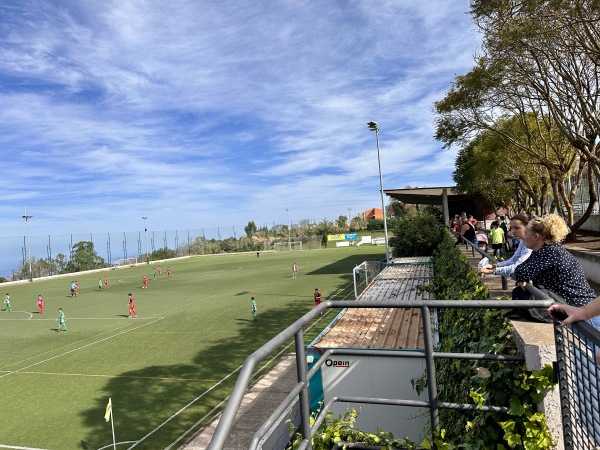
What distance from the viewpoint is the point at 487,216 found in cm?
6525

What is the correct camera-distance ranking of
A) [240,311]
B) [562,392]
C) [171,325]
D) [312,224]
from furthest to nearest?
[312,224] → [240,311] → [171,325] → [562,392]

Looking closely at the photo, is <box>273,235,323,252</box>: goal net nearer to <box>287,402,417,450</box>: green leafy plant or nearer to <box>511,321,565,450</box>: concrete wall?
<box>287,402,417,450</box>: green leafy plant

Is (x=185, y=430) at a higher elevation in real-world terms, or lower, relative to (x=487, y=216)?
lower

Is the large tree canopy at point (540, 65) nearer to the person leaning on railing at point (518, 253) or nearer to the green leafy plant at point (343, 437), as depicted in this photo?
the person leaning on railing at point (518, 253)

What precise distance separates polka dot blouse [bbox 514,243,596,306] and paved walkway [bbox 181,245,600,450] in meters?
→ 3.55

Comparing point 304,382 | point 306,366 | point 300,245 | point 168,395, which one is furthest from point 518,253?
point 300,245

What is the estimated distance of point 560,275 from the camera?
3816 mm

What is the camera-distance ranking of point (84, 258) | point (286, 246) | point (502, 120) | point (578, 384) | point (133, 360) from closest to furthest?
point (578, 384) < point (133, 360) < point (502, 120) < point (84, 258) < point (286, 246)

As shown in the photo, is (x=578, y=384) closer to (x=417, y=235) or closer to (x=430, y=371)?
(x=430, y=371)

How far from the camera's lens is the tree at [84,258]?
269 feet

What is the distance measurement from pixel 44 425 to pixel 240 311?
15.7 meters

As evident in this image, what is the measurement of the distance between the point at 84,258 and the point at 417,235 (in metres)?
71.8

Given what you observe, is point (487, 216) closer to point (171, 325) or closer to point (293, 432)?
point (171, 325)

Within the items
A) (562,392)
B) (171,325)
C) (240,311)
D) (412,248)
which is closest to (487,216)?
(412,248)
